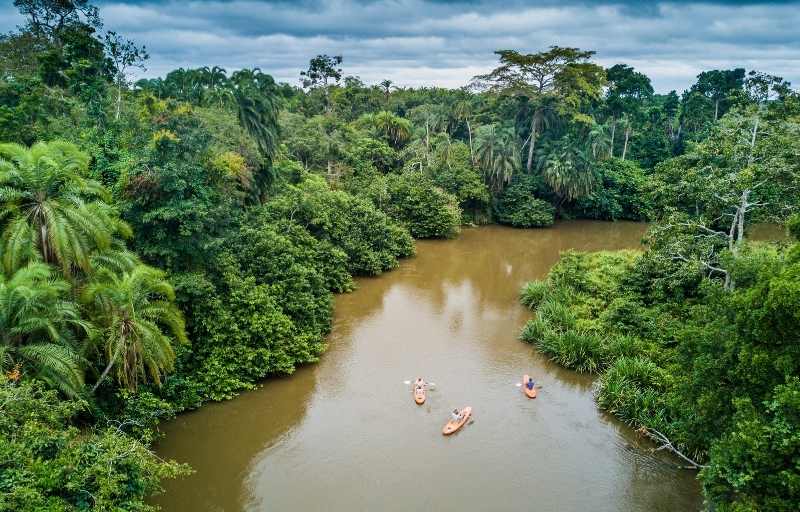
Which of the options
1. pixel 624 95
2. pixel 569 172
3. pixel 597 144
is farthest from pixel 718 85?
pixel 569 172

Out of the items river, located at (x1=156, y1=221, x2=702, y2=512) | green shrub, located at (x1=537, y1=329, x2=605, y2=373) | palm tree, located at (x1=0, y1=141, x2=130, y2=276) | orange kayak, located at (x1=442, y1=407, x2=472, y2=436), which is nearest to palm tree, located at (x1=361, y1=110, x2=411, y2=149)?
river, located at (x1=156, y1=221, x2=702, y2=512)

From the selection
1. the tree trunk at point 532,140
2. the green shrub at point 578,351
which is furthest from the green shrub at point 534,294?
the tree trunk at point 532,140

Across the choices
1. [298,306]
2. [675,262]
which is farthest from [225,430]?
[675,262]

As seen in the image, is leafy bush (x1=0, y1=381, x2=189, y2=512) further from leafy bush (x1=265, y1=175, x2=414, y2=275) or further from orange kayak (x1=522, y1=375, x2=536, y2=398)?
leafy bush (x1=265, y1=175, x2=414, y2=275)

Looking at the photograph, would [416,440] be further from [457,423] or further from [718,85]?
[718,85]

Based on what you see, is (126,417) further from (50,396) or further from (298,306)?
(298,306)

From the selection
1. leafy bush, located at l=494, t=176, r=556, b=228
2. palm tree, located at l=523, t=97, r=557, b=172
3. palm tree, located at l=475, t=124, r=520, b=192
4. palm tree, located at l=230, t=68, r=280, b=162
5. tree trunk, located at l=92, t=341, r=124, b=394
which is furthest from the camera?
palm tree, located at l=523, t=97, r=557, b=172
